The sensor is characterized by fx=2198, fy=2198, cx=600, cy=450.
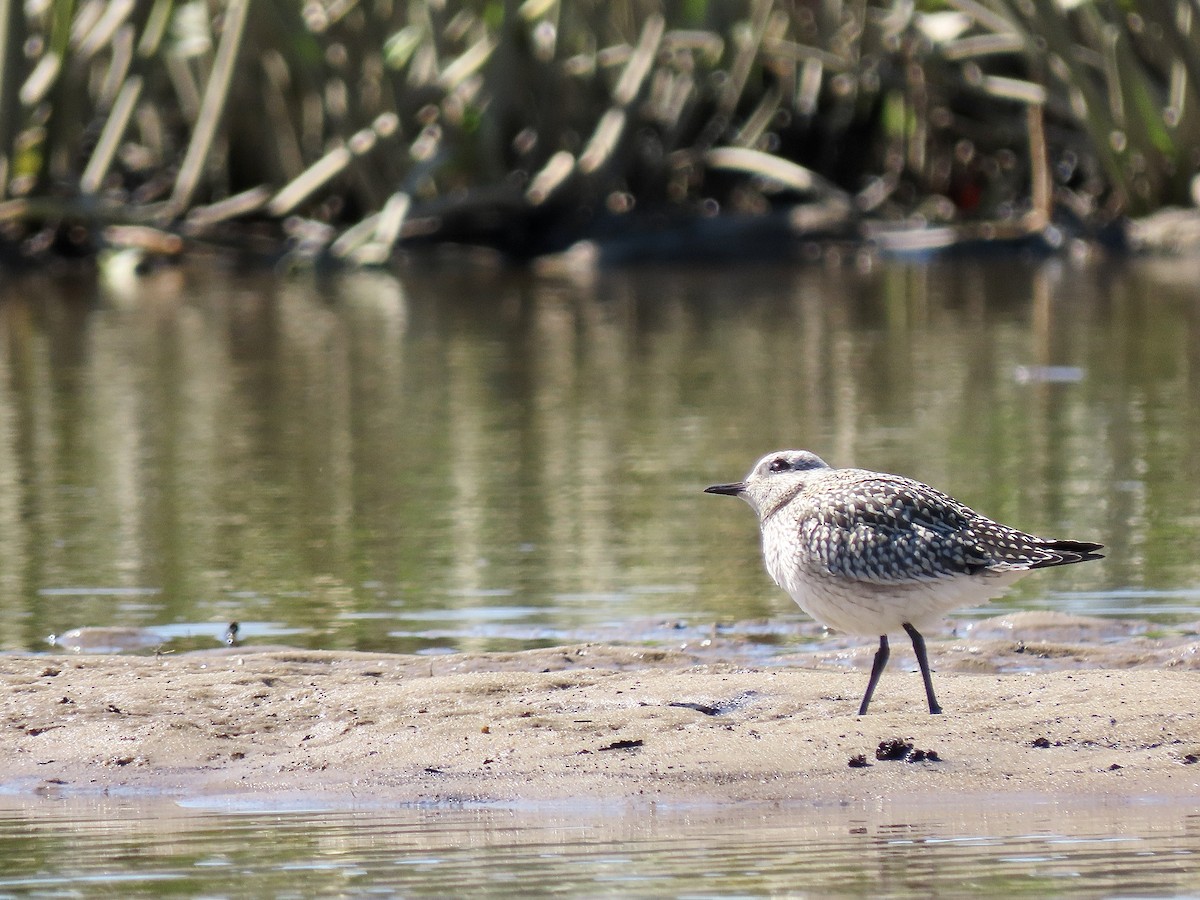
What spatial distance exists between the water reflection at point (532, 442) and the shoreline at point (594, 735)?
1140 mm

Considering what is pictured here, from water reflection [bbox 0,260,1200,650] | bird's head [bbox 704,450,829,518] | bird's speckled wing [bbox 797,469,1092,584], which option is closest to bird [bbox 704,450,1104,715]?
bird's speckled wing [bbox 797,469,1092,584]

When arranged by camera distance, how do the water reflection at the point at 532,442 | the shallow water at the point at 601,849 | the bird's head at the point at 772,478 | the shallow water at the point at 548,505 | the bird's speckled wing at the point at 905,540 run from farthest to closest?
the water reflection at the point at 532,442 < the bird's head at the point at 772,478 < the bird's speckled wing at the point at 905,540 < the shallow water at the point at 548,505 < the shallow water at the point at 601,849

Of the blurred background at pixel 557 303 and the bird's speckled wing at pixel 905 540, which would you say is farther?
the blurred background at pixel 557 303

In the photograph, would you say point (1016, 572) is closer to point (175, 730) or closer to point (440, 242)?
point (175, 730)

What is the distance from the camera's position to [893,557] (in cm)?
625

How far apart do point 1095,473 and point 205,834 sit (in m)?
6.56

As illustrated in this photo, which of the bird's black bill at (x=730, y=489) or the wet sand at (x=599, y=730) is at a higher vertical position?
the bird's black bill at (x=730, y=489)

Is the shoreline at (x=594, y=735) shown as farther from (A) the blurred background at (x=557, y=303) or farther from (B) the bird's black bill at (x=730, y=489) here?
(A) the blurred background at (x=557, y=303)

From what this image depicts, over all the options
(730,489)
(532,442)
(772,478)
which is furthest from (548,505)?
(772,478)

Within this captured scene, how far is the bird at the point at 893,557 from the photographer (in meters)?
6.26

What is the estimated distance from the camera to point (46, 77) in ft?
83.2

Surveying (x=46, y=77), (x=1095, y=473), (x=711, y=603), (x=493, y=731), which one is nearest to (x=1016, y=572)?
(x=493, y=731)

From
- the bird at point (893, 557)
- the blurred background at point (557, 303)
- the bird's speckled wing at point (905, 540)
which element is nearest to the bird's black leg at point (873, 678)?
the bird at point (893, 557)

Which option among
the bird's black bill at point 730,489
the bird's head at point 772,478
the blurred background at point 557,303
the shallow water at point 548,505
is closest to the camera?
the shallow water at point 548,505
